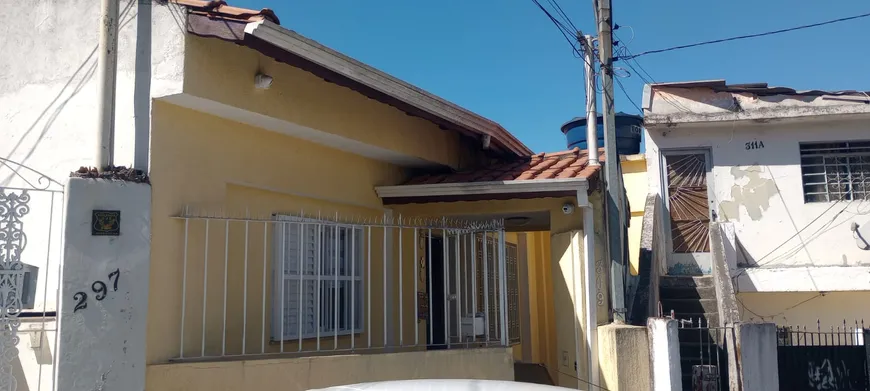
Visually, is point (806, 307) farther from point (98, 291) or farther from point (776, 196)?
point (98, 291)

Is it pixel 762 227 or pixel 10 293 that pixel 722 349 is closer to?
pixel 762 227

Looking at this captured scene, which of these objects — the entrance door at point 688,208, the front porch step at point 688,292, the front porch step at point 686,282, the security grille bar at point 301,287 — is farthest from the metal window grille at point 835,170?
the security grille bar at point 301,287

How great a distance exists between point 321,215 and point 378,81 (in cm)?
169

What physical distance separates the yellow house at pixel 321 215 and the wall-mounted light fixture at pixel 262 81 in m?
0.01

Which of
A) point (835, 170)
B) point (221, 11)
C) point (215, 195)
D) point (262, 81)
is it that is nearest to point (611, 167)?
point (262, 81)

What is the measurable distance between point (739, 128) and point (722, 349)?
5.28m

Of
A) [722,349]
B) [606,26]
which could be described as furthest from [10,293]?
[722,349]

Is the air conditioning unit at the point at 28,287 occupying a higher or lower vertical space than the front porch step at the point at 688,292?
higher

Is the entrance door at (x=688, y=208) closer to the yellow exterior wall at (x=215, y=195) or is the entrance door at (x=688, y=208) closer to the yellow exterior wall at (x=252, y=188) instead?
the yellow exterior wall at (x=252, y=188)

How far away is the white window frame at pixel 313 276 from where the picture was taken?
22.8ft

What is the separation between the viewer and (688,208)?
13.0 meters

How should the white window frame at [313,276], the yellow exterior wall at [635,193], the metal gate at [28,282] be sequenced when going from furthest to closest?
the yellow exterior wall at [635,193], the white window frame at [313,276], the metal gate at [28,282]

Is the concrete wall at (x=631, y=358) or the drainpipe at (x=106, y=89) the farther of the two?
the concrete wall at (x=631, y=358)

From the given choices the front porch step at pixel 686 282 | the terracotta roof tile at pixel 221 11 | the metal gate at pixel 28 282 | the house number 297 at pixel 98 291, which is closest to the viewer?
the metal gate at pixel 28 282
